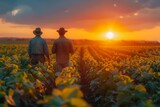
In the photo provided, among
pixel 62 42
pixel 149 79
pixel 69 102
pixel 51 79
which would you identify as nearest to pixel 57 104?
pixel 69 102

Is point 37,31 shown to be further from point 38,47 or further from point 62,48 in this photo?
point 62,48

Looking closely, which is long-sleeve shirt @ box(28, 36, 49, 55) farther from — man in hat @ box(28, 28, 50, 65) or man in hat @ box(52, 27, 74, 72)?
man in hat @ box(52, 27, 74, 72)

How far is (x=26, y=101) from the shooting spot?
623cm

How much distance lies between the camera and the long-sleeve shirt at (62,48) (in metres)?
12.9

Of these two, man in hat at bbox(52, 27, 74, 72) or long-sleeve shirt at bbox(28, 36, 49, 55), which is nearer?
man in hat at bbox(52, 27, 74, 72)

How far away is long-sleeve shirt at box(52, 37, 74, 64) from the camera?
42.4 feet

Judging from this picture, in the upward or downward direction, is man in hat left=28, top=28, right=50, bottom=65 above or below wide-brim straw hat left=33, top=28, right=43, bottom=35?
below

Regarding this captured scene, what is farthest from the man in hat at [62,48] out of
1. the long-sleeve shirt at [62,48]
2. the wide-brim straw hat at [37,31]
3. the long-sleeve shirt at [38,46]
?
the wide-brim straw hat at [37,31]

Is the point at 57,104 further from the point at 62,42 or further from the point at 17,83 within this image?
the point at 62,42

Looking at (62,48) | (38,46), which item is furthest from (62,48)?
(38,46)

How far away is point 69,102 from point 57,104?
12 cm

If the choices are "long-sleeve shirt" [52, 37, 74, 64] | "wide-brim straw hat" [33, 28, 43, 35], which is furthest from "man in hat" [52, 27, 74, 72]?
"wide-brim straw hat" [33, 28, 43, 35]

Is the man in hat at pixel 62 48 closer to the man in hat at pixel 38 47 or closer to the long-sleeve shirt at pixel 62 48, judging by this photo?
the long-sleeve shirt at pixel 62 48

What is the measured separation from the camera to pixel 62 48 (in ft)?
42.6
